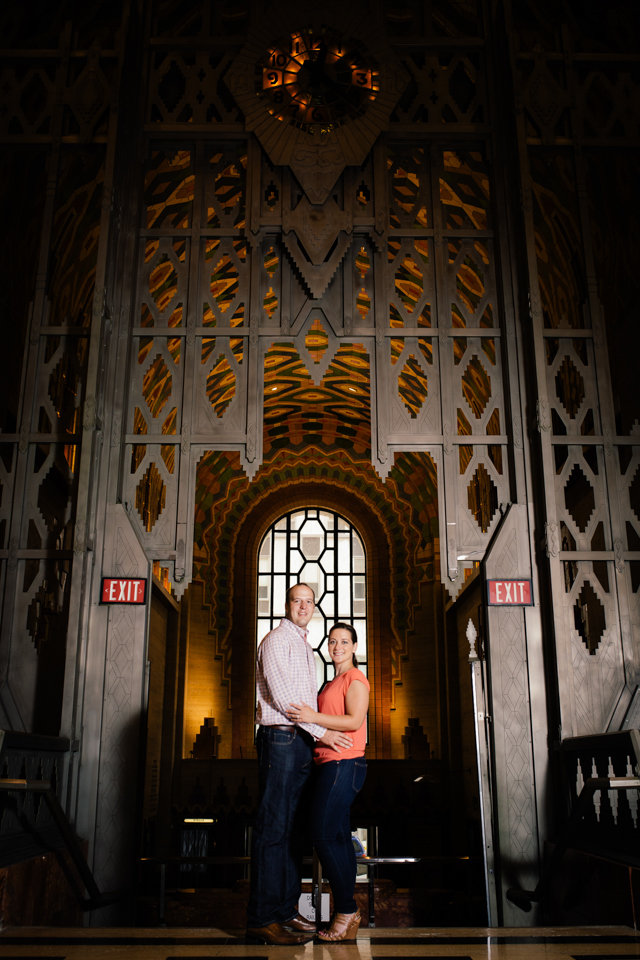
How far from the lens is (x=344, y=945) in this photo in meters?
3.62

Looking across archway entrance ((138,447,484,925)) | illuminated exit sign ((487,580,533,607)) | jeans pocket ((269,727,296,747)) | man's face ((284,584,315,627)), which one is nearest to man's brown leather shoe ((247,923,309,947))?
jeans pocket ((269,727,296,747))

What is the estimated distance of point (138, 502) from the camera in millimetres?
12180

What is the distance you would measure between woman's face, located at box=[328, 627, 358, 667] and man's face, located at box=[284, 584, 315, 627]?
0.55 feet

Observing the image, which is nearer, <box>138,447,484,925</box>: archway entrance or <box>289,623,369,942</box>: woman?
<box>289,623,369,942</box>: woman

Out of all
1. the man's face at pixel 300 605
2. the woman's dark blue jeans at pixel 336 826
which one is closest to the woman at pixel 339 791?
the woman's dark blue jeans at pixel 336 826

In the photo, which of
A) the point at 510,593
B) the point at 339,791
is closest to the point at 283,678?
the point at 339,791

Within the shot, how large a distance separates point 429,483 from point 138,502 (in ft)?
21.5

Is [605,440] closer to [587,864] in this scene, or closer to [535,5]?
[587,864]

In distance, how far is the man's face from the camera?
3.98 meters

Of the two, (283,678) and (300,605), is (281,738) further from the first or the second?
(300,605)

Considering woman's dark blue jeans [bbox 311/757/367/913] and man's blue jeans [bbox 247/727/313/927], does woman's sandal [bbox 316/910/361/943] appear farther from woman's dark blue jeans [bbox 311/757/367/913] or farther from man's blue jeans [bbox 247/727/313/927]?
man's blue jeans [bbox 247/727/313/927]

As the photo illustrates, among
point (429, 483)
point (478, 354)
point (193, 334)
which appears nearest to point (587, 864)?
point (478, 354)

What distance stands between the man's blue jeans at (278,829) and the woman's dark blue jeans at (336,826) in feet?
0.42

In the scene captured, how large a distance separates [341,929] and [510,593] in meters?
3.14
